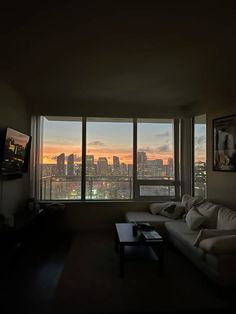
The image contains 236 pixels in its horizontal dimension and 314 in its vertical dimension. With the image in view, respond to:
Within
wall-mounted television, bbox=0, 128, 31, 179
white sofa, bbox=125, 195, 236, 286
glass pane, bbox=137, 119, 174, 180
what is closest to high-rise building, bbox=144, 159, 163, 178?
glass pane, bbox=137, 119, 174, 180

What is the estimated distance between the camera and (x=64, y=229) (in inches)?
192

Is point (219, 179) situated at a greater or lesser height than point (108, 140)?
lesser

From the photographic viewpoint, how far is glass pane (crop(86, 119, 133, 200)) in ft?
17.1

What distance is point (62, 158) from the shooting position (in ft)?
16.9

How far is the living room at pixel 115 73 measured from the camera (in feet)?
6.41

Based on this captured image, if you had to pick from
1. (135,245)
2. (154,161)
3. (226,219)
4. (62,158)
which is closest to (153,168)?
(154,161)

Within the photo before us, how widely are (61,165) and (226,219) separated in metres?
3.48

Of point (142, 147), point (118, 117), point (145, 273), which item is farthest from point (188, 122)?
point (145, 273)

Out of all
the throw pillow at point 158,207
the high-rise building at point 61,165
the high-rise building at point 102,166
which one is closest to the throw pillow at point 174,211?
the throw pillow at point 158,207

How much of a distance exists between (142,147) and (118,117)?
2.92 feet

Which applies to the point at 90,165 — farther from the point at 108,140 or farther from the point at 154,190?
the point at 154,190

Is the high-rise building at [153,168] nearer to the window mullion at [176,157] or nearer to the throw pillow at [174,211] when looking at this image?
the window mullion at [176,157]

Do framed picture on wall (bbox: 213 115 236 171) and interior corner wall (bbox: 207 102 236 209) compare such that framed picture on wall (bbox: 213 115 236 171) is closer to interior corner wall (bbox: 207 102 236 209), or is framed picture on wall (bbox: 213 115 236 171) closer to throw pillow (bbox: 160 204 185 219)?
interior corner wall (bbox: 207 102 236 209)

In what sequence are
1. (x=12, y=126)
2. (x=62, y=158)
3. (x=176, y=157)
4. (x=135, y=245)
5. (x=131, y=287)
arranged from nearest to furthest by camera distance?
(x=131, y=287) → (x=135, y=245) → (x=12, y=126) → (x=62, y=158) → (x=176, y=157)
